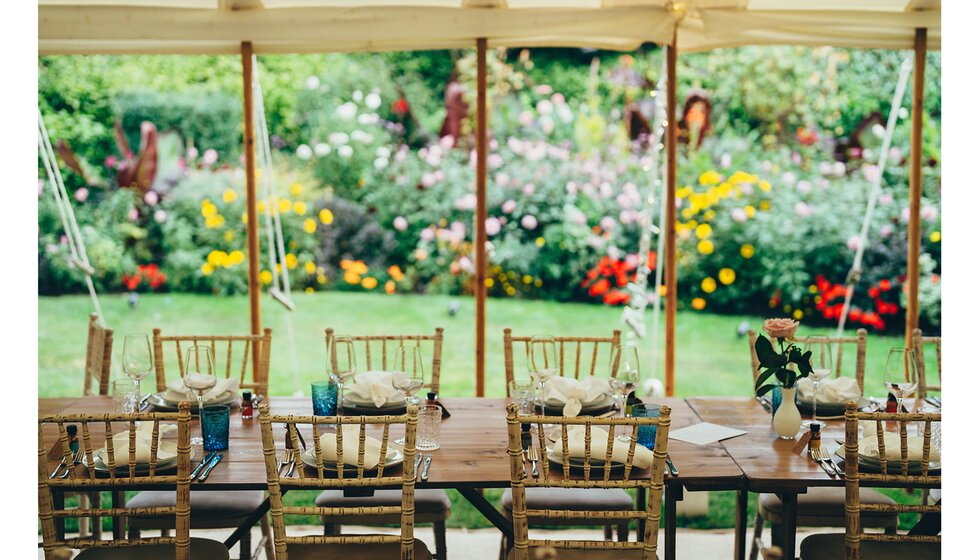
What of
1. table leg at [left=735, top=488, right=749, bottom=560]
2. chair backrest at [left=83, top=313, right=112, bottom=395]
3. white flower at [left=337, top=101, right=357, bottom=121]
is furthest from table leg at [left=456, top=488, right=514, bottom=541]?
white flower at [left=337, top=101, right=357, bottom=121]

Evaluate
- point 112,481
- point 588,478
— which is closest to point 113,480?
point 112,481

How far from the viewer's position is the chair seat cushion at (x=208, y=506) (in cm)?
268

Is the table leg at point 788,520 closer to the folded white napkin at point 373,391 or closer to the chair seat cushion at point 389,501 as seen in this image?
the chair seat cushion at point 389,501

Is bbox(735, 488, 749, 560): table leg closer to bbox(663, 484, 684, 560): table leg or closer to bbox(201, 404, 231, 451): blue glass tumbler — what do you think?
bbox(663, 484, 684, 560): table leg

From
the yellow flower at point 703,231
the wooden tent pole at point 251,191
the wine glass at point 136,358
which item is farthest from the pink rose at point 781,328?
the yellow flower at point 703,231

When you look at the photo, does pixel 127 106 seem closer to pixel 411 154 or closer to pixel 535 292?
pixel 411 154

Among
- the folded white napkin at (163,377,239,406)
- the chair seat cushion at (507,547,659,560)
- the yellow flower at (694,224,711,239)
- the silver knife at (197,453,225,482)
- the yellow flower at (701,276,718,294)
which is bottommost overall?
the chair seat cushion at (507,547,659,560)

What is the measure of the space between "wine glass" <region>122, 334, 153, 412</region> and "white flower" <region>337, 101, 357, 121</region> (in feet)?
14.2

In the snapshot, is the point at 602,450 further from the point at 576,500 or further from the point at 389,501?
the point at 389,501

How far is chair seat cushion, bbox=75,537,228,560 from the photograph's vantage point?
2229 mm

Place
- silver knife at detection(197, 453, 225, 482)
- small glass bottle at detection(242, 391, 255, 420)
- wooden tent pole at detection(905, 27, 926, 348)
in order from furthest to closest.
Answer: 1. wooden tent pole at detection(905, 27, 926, 348)
2. small glass bottle at detection(242, 391, 255, 420)
3. silver knife at detection(197, 453, 225, 482)

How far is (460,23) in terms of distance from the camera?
12.7 ft
